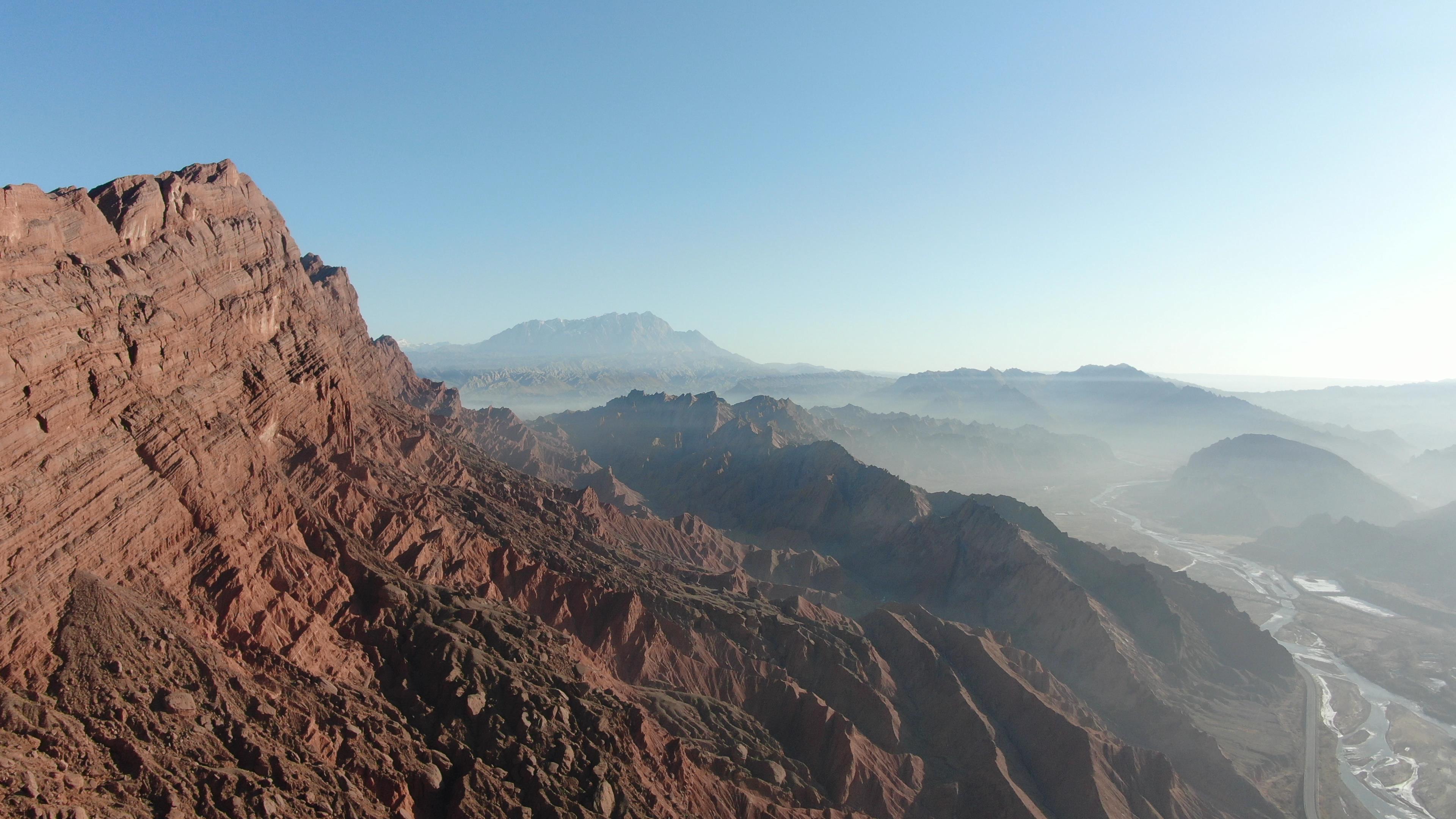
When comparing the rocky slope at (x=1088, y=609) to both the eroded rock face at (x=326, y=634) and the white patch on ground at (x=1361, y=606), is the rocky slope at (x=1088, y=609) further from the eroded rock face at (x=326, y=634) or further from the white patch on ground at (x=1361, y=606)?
the white patch on ground at (x=1361, y=606)

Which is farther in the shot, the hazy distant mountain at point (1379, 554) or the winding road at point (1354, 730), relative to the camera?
the hazy distant mountain at point (1379, 554)

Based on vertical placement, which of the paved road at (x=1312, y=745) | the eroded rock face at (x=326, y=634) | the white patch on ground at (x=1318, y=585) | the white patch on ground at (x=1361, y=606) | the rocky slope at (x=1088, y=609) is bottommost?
the white patch on ground at (x=1361, y=606)

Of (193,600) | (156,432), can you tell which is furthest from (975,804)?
(156,432)

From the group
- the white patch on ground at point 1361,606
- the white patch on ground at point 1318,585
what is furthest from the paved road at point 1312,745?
the white patch on ground at point 1318,585

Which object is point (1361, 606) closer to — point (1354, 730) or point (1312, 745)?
point (1354, 730)

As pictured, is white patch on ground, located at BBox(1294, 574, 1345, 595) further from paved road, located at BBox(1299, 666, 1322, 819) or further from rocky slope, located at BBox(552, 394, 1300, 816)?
rocky slope, located at BBox(552, 394, 1300, 816)

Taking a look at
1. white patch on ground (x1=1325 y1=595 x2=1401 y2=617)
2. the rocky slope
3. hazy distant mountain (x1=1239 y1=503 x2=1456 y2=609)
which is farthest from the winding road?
hazy distant mountain (x1=1239 y1=503 x2=1456 y2=609)

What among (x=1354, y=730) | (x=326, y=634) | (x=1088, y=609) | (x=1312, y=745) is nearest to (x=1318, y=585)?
(x=1354, y=730)

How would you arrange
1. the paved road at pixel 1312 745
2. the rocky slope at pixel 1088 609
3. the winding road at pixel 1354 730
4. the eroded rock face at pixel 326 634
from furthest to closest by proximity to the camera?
the rocky slope at pixel 1088 609, the winding road at pixel 1354 730, the paved road at pixel 1312 745, the eroded rock face at pixel 326 634
